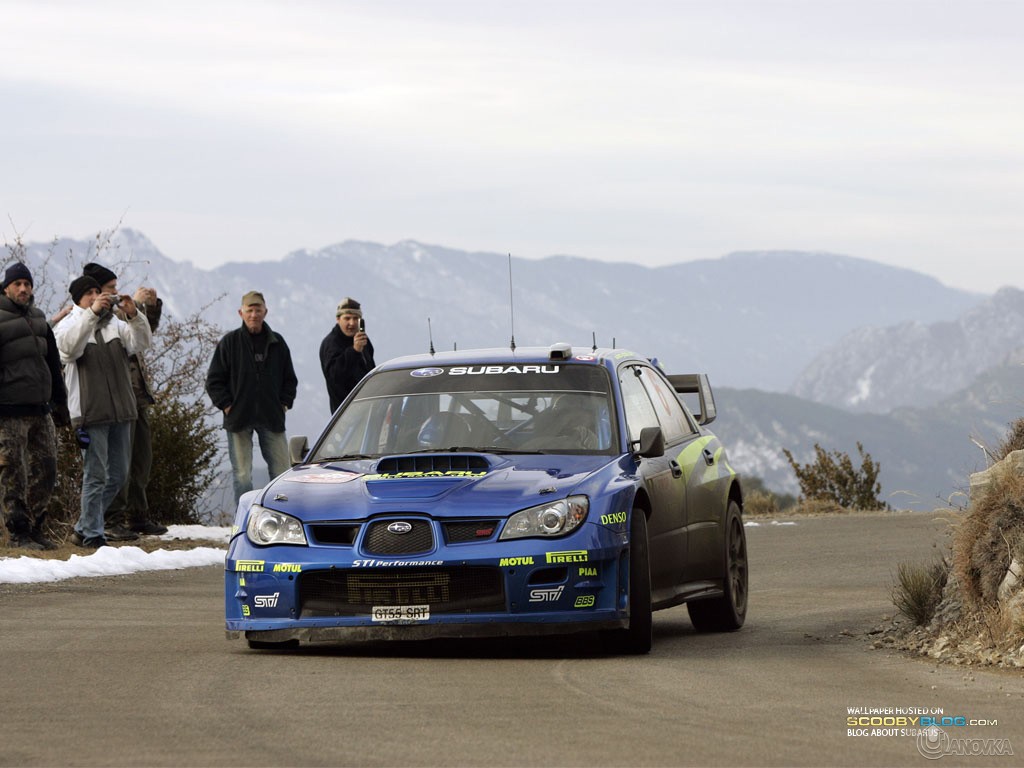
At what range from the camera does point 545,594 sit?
29.9 ft

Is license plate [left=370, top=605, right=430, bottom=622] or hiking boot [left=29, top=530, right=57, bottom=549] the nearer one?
license plate [left=370, top=605, right=430, bottom=622]

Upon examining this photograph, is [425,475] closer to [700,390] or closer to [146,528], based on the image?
[700,390]

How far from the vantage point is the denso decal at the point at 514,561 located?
→ 9070 millimetres

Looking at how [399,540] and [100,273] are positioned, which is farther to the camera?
[100,273]

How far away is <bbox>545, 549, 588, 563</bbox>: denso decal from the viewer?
911 cm

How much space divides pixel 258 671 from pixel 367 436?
7.12 ft

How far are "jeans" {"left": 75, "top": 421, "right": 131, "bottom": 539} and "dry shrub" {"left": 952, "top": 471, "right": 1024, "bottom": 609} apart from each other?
26.8 feet

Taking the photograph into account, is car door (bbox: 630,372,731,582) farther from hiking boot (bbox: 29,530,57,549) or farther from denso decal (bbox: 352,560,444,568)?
hiking boot (bbox: 29,530,57,549)

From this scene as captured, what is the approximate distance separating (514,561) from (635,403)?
6.90 feet

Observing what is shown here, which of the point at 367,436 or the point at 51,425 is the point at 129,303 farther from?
the point at 367,436

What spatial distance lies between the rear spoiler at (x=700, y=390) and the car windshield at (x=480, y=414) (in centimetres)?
236

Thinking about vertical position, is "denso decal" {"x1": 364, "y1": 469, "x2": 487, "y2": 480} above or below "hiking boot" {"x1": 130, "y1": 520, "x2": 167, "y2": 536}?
above

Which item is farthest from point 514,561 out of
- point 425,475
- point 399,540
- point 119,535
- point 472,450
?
point 119,535

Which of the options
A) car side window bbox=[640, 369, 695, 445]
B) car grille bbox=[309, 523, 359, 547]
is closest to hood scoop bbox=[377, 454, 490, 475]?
car grille bbox=[309, 523, 359, 547]
